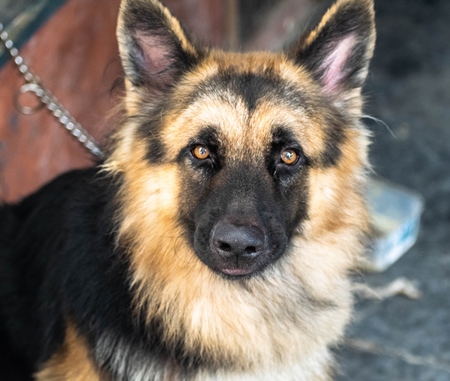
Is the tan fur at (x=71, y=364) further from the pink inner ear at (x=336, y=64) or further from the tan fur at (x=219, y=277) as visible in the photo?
the pink inner ear at (x=336, y=64)

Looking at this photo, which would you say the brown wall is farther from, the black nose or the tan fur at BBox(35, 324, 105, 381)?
the black nose

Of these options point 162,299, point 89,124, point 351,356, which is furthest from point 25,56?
point 351,356

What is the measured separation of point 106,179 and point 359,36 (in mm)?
1274

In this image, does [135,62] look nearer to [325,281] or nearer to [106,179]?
[106,179]

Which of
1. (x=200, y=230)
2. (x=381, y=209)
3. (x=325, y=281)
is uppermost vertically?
(x=200, y=230)

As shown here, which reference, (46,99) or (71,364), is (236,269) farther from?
(46,99)

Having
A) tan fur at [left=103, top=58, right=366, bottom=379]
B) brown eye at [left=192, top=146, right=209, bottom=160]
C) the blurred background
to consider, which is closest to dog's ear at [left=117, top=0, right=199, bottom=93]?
tan fur at [left=103, top=58, right=366, bottom=379]

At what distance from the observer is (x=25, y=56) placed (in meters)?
4.57

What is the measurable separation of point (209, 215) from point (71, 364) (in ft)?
2.97

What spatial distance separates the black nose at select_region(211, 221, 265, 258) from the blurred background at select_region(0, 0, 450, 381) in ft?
2.95

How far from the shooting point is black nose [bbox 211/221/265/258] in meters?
2.79

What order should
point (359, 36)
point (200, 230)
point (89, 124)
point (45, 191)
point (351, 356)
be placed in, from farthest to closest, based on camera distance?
point (89, 124) < point (351, 356) < point (45, 191) < point (359, 36) < point (200, 230)

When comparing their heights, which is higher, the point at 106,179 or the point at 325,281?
the point at 106,179

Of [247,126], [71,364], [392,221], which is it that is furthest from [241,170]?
[392,221]
